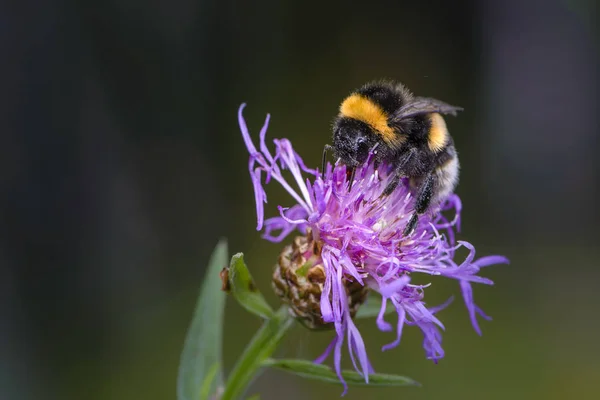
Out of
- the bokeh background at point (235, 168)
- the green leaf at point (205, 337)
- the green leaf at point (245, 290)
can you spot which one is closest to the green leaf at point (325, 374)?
the green leaf at point (245, 290)

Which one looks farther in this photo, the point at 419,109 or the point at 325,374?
the point at 419,109

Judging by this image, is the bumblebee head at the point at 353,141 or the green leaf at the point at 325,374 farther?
the bumblebee head at the point at 353,141

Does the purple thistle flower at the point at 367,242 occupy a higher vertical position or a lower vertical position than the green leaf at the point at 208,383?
higher

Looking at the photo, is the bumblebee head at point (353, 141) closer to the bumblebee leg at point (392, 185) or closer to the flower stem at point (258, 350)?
the bumblebee leg at point (392, 185)

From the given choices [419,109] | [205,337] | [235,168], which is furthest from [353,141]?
[235,168]

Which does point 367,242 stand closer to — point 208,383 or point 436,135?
point 436,135

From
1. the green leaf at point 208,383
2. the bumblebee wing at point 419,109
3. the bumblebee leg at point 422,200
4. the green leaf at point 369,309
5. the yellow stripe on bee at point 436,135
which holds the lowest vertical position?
the green leaf at point 208,383

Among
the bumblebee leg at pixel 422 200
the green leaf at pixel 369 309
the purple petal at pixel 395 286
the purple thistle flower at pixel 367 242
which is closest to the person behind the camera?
the purple petal at pixel 395 286
